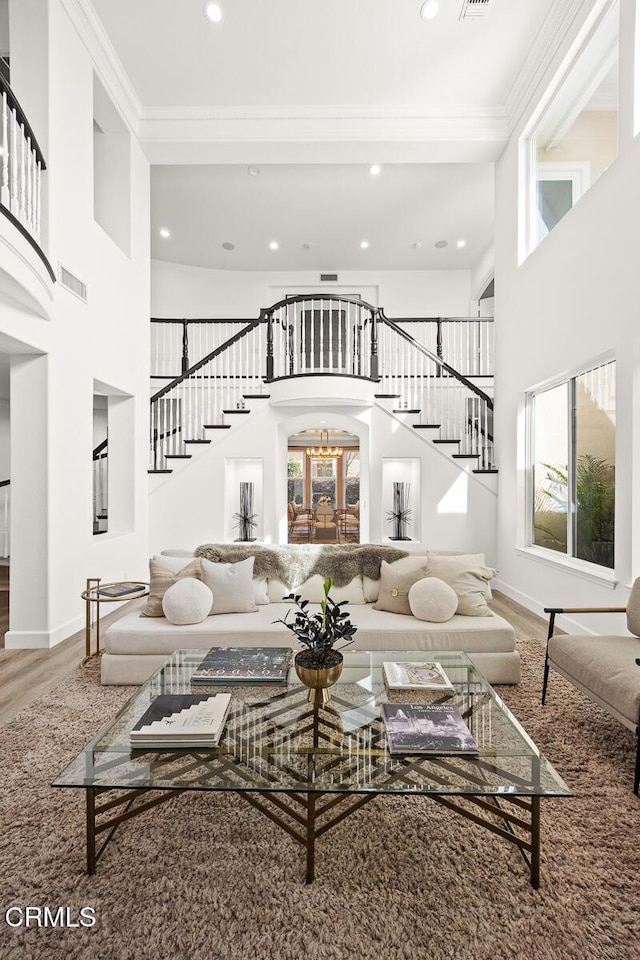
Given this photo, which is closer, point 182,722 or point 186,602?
point 182,722

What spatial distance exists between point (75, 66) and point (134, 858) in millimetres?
5973

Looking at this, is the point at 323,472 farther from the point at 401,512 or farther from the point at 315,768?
the point at 315,768

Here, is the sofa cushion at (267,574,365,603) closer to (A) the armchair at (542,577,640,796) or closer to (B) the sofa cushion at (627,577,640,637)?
(A) the armchair at (542,577,640,796)

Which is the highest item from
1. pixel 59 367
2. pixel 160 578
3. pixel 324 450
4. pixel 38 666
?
pixel 59 367

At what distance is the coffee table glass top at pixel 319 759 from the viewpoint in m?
1.52

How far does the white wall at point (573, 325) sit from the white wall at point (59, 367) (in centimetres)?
439

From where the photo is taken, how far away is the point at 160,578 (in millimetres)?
3434

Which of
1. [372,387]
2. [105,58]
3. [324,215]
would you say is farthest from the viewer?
[324,215]

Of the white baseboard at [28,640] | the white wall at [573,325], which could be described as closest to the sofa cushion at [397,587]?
the white wall at [573,325]

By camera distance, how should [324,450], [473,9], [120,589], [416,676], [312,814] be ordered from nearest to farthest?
[312,814] → [416,676] → [120,589] → [473,9] → [324,450]

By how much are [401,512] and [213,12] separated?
5.99 m

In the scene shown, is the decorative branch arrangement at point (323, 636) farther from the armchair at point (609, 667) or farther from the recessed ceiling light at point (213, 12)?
the recessed ceiling light at point (213, 12)

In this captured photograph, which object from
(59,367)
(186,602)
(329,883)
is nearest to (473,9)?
(59,367)

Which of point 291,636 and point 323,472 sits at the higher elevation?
point 323,472
